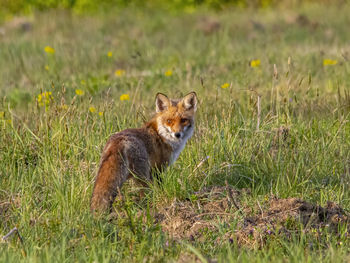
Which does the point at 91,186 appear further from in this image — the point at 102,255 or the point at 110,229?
the point at 102,255

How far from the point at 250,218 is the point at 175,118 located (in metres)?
1.83

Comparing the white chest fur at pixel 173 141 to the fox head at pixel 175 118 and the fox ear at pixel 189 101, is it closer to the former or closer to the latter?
the fox head at pixel 175 118

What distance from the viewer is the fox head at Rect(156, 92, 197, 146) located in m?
6.97

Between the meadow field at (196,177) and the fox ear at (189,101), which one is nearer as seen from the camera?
the meadow field at (196,177)

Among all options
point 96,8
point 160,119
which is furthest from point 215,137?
point 96,8

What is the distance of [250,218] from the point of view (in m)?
5.64

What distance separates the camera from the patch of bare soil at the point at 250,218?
17.6 feet

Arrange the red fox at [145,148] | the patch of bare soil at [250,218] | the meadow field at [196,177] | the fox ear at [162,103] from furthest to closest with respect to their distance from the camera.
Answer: the fox ear at [162,103]
the red fox at [145,148]
the patch of bare soil at [250,218]
the meadow field at [196,177]

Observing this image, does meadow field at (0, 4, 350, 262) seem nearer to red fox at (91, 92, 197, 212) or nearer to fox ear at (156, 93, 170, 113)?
red fox at (91, 92, 197, 212)

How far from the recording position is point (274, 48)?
13906mm

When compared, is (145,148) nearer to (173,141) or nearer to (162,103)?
(173,141)

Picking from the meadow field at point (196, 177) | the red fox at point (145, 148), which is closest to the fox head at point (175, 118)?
the red fox at point (145, 148)

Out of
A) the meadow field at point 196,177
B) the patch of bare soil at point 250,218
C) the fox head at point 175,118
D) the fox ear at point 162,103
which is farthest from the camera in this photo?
the fox ear at point 162,103

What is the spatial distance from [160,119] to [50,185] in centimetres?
152
